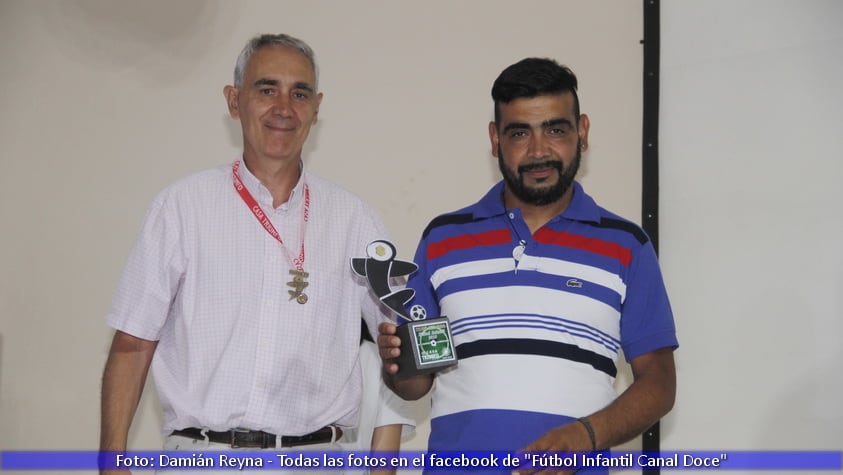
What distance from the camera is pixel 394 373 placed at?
2.35 meters

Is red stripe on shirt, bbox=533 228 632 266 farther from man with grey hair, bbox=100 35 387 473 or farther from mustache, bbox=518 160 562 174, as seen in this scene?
man with grey hair, bbox=100 35 387 473

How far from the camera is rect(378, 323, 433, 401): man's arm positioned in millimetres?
2348

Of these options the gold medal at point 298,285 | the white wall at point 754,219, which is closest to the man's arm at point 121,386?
the gold medal at point 298,285

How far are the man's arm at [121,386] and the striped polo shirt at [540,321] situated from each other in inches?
32.2

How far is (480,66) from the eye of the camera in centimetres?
355

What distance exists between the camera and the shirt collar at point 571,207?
248 centimetres

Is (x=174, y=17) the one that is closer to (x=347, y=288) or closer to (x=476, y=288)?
(x=347, y=288)

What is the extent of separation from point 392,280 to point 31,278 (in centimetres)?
173

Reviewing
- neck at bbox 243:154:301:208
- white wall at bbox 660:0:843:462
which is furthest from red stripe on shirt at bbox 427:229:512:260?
white wall at bbox 660:0:843:462

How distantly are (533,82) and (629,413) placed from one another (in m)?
0.90

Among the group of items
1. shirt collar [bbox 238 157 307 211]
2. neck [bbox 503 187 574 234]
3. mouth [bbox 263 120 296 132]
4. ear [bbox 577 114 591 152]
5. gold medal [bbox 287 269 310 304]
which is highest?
mouth [bbox 263 120 296 132]

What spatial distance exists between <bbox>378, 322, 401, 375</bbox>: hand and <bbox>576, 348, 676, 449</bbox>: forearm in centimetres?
50

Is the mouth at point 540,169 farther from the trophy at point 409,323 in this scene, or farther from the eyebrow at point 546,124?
the trophy at point 409,323

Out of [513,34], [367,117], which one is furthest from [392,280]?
[513,34]
